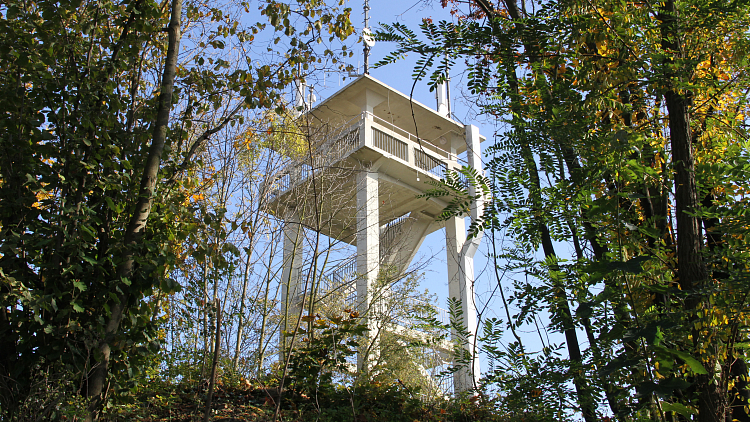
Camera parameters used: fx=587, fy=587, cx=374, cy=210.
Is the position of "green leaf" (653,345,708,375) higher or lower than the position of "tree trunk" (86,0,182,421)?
lower

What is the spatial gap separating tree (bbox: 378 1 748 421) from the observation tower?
6432 mm

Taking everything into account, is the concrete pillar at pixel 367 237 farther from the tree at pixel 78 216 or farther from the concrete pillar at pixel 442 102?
the tree at pixel 78 216

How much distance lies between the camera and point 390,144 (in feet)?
45.2

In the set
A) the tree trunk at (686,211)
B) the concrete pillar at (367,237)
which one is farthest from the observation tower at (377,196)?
the tree trunk at (686,211)

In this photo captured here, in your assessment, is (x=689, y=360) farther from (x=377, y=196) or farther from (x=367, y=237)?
(x=377, y=196)

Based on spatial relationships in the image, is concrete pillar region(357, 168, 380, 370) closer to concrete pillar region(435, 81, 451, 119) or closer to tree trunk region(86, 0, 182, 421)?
concrete pillar region(435, 81, 451, 119)

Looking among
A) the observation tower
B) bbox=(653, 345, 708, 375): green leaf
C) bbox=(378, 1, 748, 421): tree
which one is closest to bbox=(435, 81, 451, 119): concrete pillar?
the observation tower

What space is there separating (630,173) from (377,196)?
35.3 feet

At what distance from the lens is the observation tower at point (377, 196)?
36.2ft

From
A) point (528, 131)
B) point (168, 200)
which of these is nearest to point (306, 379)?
point (168, 200)

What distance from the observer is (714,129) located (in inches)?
141

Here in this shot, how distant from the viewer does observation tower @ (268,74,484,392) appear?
1103 cm

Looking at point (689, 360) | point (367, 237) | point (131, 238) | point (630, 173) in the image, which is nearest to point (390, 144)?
point (367, 237)

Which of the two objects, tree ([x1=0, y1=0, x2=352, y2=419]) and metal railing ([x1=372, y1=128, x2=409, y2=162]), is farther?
metal railing ([x1=372, y1=128, x2=409, y2=162])
